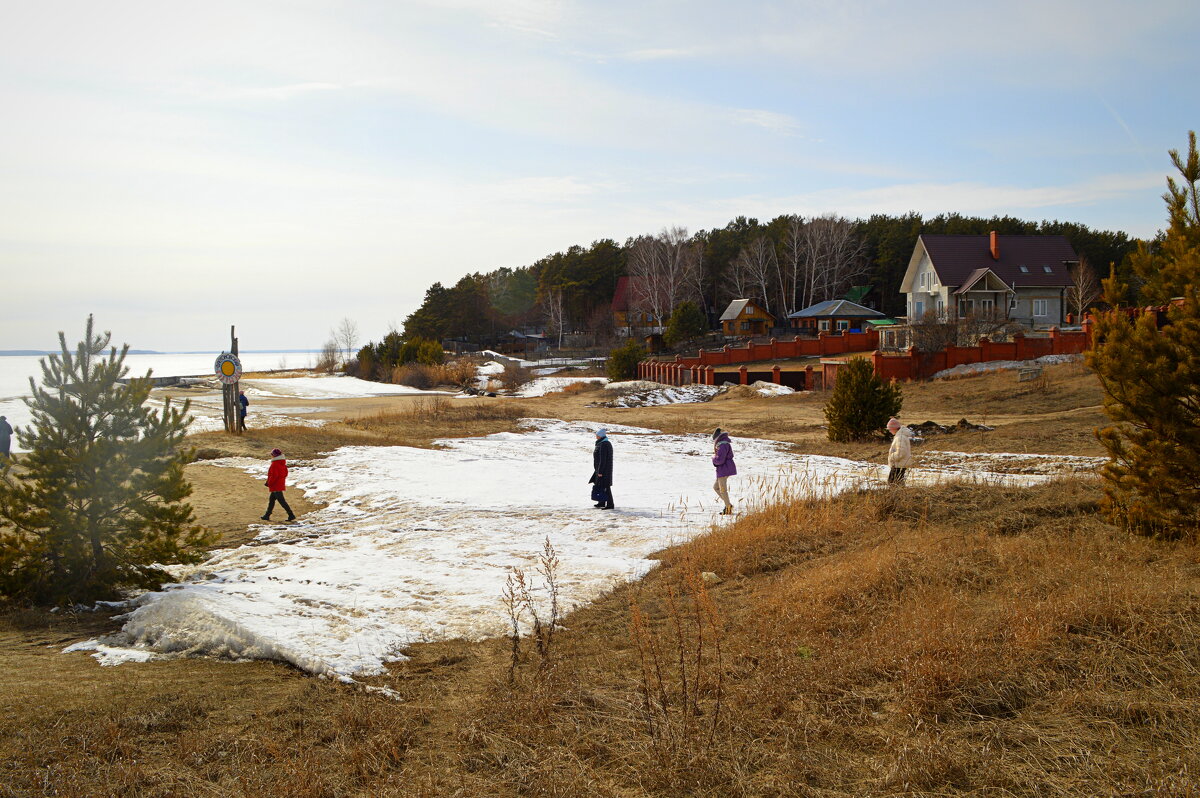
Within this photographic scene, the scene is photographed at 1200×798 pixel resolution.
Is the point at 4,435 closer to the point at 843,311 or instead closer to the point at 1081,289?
the point at 843,311

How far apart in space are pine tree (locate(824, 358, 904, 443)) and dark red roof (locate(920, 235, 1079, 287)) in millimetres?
38632

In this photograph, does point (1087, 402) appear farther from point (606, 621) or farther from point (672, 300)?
point (672, 300)

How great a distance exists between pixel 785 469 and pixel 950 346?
82.5ft

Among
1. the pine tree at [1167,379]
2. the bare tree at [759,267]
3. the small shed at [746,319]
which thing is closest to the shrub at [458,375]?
the small shed at [746,319]

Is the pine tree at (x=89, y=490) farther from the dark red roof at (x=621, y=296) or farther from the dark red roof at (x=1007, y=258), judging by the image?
the dark red roof at (x=621, y=296)

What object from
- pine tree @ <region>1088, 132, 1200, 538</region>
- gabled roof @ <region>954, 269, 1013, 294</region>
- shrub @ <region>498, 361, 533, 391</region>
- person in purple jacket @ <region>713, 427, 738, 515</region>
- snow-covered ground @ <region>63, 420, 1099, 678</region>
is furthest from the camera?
shrub @ <region>498, 361, 533, 391</region>

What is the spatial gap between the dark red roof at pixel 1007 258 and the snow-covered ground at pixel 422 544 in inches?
1656

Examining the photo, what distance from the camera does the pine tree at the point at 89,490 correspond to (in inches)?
327

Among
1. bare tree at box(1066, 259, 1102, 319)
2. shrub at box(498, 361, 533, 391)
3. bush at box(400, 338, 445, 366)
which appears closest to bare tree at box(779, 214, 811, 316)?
bare tree at box(1066, 259, 1102, 319)

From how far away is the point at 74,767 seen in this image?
4.39 metres

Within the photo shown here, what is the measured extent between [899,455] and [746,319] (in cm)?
5745

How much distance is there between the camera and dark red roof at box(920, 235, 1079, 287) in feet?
184

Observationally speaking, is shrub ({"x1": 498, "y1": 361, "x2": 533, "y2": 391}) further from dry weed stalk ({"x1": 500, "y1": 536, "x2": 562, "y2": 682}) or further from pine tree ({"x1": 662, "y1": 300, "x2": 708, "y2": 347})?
dry weed stalk ({"x1": 500, "y1": 536, "x2": 562, "y2": 682})

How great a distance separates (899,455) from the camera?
13203mm
